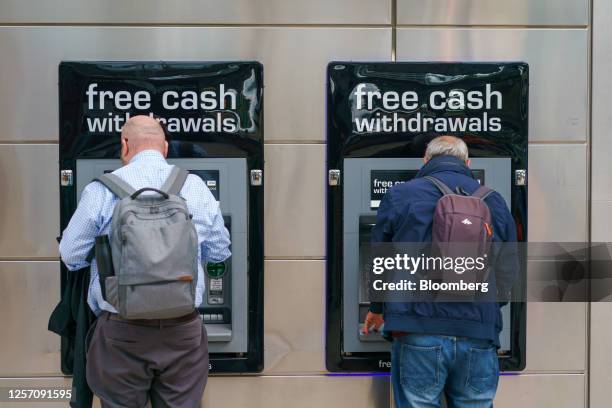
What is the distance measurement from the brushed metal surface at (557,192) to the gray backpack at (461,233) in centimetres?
102

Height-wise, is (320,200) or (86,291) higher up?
(320,200)

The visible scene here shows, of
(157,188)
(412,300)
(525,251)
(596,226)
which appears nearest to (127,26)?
(157,188)

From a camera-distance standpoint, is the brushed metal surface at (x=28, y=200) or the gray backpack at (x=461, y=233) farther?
the brushed metal surface at (x=28, y=200)

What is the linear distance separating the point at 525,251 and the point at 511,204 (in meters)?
0.29

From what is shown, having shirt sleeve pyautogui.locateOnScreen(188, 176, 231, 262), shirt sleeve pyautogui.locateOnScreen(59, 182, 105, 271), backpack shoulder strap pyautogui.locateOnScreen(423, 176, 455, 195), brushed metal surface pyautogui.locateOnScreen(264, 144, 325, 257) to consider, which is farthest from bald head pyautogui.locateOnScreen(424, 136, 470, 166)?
shirt sleeve pyautogui.locateOnScreen(59, 182, 105, 271)

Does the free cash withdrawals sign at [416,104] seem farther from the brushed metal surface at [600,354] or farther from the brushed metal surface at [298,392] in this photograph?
the brushed metal surface at [298,392]

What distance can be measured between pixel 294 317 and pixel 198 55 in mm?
1522

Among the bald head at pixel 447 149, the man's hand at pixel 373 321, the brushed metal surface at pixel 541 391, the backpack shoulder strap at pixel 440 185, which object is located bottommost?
the brushed metal surface at pixel 541 391

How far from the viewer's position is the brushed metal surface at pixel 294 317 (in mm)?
3787

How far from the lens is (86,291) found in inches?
115

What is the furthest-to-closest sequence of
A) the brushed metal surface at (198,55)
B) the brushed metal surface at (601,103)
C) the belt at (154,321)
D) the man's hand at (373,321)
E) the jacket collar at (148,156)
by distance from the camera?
the brushed metal surface at (601,103) → the brushed metal surface at (198,55) → the man's hand at (373,321) → the jacket collar at (148,156) → the belt at (154,321)

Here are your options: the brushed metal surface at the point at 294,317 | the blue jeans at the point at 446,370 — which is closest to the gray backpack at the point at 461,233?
the blue jeans at the point at 446,370

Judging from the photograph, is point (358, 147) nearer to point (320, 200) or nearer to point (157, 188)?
point (320, 200)

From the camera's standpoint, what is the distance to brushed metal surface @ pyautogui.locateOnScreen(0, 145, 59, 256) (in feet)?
12.2
